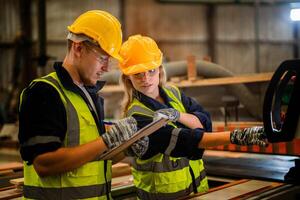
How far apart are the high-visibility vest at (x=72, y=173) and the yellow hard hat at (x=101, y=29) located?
9.7 inches

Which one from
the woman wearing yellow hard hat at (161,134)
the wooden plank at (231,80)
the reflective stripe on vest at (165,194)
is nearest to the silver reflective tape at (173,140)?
the woman wearing yellow hard hat at (161,134)

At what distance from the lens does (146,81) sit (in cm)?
229

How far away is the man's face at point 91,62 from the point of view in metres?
1.79

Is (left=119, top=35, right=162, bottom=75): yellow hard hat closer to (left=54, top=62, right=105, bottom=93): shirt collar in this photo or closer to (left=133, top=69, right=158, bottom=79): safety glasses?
(left=133, top=69, right=158, bottom=79): safety glasses

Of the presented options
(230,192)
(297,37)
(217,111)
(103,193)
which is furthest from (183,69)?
(297,37)

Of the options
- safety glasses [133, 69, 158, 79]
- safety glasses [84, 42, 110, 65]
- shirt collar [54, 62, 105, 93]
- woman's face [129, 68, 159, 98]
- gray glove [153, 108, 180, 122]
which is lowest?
gray glove [153, 108, 180, 122]

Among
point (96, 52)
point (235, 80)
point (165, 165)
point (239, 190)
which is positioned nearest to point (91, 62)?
point (96, 52)

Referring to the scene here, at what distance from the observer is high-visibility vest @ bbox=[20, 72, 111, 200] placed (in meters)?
1.72

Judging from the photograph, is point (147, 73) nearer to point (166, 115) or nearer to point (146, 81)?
point (146, 81)

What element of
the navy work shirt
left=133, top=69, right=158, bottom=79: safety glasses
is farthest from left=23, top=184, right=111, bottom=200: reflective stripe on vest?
left=133, top=69, right=158, bottom=79: safety glasses

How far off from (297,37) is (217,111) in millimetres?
7420

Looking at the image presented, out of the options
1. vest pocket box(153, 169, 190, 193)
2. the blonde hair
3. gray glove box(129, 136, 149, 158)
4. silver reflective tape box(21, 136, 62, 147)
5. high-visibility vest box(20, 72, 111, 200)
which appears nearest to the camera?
silver reflective tape box(21, 136, 62, 147)

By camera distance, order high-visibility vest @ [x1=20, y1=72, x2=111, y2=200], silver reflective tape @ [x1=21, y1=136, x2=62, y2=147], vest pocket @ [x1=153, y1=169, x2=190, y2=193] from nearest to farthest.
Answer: silver reflective tape @ [x1=21, y1=136, x2=62, y2=147] < high-visibility vest @ [x1=20, y1=72, x2=111, y2=200] < vest pocket @ [x1=153, y1=169, x2=190, y2=193]

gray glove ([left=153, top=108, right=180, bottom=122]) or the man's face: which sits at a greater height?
the man's face
